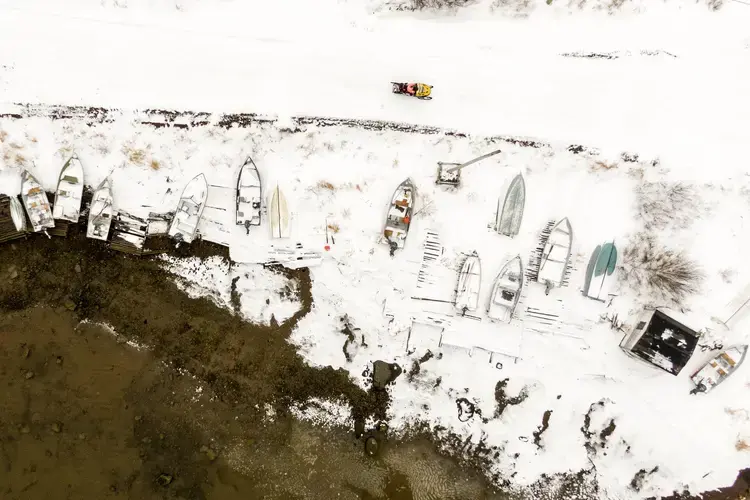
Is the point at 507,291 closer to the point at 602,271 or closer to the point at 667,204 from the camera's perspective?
the point at 602,271

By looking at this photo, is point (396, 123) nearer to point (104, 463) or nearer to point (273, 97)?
point (273, 97)

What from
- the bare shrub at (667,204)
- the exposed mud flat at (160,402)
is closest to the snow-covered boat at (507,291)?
the bare shrub at (667,204)

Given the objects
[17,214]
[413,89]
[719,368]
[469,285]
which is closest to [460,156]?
[413,89]

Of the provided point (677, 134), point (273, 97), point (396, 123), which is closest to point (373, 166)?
point (396, 123)

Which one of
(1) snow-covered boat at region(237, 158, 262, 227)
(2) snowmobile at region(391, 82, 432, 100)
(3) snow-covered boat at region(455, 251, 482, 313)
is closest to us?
(2) snowmobile at region(391, 82, 432, 100)

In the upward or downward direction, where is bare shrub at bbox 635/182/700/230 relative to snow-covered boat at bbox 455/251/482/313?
upward

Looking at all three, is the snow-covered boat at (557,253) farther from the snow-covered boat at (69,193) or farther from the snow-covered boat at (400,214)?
the snow-covered boat at (69,193)

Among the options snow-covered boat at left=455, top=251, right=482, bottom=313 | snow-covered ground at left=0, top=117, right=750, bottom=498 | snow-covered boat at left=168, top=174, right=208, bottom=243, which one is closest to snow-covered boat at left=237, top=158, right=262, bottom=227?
snow-covered ground at left=0, top=117, right=750, bottom=498

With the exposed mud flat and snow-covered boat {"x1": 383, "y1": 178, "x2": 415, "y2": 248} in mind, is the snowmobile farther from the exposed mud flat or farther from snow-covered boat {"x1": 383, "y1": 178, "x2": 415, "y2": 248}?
the exposed mud flat
